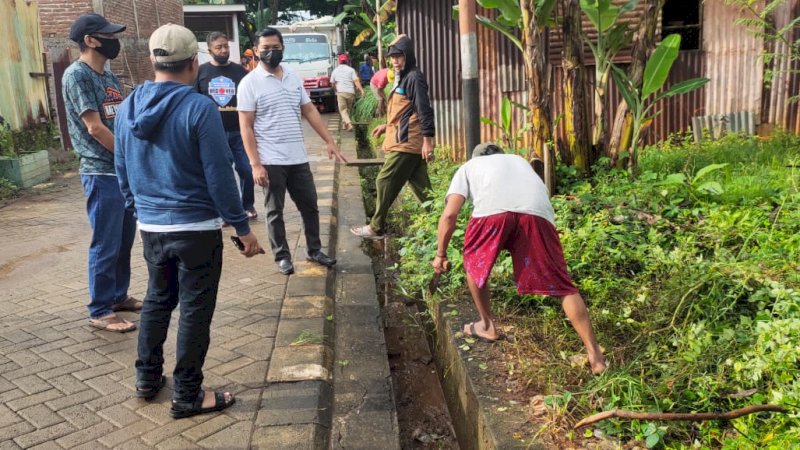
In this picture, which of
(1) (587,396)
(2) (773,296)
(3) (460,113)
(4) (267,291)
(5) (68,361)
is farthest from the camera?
(3) (460,113)

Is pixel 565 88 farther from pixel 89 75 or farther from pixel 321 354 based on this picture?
pixel 89 75

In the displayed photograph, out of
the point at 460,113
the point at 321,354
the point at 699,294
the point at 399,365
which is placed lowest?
the point at 399,365

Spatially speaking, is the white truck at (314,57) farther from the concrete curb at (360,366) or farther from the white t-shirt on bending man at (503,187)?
the white t-shirt on bending man at (503,187)

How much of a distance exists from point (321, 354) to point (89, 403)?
1.27 meters

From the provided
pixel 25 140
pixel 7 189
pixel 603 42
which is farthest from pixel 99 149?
pixel 25 140

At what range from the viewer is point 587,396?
3.14m

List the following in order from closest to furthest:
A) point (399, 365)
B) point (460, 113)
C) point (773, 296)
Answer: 1. point (773, 296)
2. point (399, 365)
3. point (460, 113)

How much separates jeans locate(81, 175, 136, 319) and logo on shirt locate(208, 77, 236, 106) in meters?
2.44

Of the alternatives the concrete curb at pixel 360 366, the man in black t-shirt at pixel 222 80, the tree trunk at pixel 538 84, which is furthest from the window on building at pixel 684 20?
the man in black t-shirt at pixel 222 80

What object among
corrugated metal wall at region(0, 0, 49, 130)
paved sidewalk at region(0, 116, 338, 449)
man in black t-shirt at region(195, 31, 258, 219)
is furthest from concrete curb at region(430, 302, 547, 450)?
corrugated metal wall at region(0, 0, 49, 130)

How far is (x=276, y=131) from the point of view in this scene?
529cm

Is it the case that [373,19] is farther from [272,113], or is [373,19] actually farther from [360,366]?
[360,366]

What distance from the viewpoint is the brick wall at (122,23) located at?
12727 millimetres

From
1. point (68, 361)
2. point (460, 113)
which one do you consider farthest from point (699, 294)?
point (460, 113)
